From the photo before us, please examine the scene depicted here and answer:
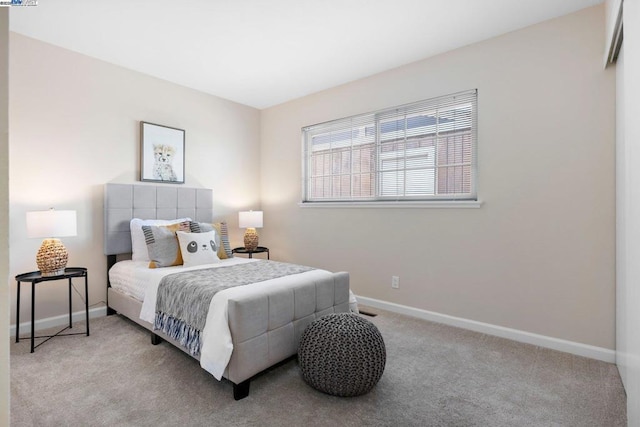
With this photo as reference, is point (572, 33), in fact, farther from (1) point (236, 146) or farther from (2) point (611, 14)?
(1) point (236, 146)

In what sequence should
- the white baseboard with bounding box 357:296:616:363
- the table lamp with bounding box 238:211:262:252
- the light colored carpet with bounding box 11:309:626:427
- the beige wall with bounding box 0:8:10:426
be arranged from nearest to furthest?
the beige wall with bounding box 0:8:10:426 < the light colored carpet with bounding box 11:309:626:427 < the white baseboard with bounding box 357:296:616:363 < the table lamp with bounding box 238:211:262:252

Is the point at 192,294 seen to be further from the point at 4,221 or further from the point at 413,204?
the point at 413,204

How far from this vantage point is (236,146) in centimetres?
445

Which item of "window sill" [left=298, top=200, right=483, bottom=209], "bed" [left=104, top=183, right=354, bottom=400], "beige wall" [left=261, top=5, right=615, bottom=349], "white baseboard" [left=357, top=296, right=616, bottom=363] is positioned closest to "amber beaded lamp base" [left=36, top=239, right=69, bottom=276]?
"bed" [left=104, top=183, right=354, bottom=400]

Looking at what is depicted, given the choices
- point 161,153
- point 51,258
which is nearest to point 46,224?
point 51,258

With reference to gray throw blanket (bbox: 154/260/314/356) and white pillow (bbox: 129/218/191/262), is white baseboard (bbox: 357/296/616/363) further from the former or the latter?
white pillow (bbox: 129/218/191/262)

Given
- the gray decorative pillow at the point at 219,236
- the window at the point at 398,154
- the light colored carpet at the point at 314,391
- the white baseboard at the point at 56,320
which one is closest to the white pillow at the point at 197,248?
the gray decorative pillow at the point at 219,236

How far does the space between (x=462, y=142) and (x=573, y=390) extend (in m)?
2.02

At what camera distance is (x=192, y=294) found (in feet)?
7.04

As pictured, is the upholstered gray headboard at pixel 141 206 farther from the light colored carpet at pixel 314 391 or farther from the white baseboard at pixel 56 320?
the light colored carpet at pixel 314 391

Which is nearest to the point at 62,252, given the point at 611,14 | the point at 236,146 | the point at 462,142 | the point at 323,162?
the point at 236,146

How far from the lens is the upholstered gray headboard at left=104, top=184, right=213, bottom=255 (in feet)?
10.5

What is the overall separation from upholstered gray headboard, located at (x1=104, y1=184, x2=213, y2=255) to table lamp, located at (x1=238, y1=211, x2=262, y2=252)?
430 mm

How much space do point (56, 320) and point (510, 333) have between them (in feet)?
13.1
